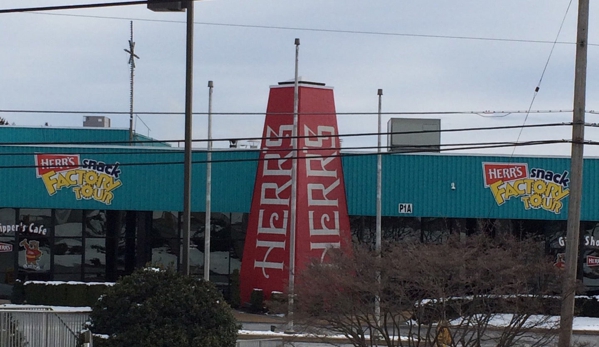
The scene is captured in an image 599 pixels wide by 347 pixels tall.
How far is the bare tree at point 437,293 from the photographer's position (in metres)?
16.3

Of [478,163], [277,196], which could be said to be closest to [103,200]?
[277,196]

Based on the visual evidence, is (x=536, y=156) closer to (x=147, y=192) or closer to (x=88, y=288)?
(x=147, y=192)

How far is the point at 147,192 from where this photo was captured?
111 feet

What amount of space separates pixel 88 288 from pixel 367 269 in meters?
18.0

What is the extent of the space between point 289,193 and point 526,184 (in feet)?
31.8

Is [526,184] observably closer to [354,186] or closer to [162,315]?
[354,186]

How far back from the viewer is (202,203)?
3350 cm

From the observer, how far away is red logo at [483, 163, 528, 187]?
3359 cm

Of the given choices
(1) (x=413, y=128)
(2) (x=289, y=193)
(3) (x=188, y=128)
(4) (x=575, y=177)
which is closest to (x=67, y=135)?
(2) (x=289, y=193)

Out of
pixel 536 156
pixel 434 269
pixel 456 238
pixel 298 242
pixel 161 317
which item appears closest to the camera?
pixel 161 317

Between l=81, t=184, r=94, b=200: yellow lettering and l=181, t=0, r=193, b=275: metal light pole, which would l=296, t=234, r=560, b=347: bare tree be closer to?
l=181, t=0, r=193, b=275: metal light pole

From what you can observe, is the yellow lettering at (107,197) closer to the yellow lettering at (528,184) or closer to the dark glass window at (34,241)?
the dark glass window at (34,241)

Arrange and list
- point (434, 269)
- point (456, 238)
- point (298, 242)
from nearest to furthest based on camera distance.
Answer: point (434, 269) → point (456, 238) → point (298, 242)

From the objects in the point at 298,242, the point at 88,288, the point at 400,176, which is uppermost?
the point at 400,176
